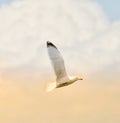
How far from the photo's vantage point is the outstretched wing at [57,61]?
123 metres

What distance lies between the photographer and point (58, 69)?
126 metres

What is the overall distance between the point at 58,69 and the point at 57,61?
52.2 inches

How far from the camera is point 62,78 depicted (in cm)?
12644

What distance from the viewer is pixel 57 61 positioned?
126 metres

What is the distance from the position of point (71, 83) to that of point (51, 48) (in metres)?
6.73

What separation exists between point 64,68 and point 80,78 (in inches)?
178

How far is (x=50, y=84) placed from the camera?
125m

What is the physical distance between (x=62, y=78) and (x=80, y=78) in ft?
16.8

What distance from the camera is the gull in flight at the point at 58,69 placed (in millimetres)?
123562

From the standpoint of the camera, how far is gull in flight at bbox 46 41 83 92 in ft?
405

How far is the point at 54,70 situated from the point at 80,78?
6089 millimetres

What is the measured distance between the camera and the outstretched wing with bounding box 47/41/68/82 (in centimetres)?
12344

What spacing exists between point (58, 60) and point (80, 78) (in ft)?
21.3

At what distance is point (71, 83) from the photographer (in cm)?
12750
